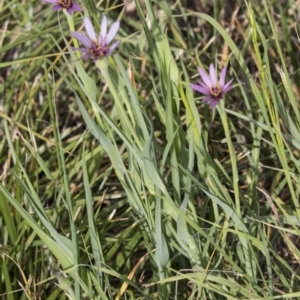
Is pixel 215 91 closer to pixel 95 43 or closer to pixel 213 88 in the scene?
pixel 213 88

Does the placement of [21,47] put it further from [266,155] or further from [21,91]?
[266,155]

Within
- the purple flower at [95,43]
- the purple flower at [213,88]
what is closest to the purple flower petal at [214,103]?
the purple flower at [213,88]

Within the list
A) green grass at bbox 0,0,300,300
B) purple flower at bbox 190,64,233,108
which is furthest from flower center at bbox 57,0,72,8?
purple flower at bbox 190,64,233,108

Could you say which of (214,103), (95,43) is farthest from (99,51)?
(214,103)

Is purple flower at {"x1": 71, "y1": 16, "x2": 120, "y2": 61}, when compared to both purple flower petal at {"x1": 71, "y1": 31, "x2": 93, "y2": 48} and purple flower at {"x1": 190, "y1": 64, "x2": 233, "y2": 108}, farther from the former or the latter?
purple flower at {"x1": 190, "y1": 64, "x2": 233, "y2": 108}

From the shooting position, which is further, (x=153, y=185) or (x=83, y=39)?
(x=153, y=185)

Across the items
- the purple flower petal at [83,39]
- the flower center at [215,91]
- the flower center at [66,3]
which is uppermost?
the flower center at [66,3]

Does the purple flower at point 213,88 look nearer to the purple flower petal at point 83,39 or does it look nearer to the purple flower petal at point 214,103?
the purple flower petal at point 214,103
